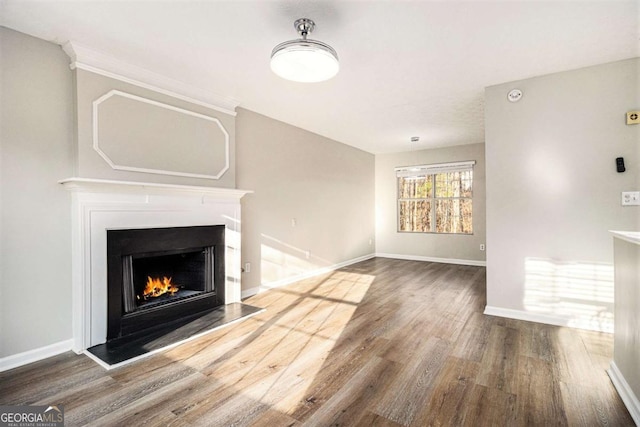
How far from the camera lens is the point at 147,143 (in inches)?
113

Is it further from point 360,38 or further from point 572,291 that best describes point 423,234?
point 360,38

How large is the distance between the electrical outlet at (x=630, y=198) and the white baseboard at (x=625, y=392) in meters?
1.47

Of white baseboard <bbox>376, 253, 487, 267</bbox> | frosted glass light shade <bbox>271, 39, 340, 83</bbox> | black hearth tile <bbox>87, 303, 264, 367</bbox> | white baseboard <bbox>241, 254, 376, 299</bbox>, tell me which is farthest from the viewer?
white baseboard <bbox>376, 253, 487, 267</bbox>

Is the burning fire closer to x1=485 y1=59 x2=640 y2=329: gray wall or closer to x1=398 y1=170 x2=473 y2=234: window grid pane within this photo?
x1=485 y1=59 x2=640 y2=329: gray wall

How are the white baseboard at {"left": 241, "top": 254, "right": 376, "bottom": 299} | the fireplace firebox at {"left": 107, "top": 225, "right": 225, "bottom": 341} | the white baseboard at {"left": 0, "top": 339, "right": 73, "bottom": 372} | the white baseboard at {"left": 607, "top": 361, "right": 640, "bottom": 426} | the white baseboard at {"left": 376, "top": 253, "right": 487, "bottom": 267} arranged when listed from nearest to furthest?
the white baseboard at {"left": 607, "top": 361, "right": 640, "bottom": 426} < the white baseboard at {"left": 0, "top": 339, "right": 73, "bottom": 372} < the fireplace firebox at {"left": 107, "top": 225, "right": 225, "bottom": 341} < the white baseboard at {"left": 241, "top": 254, "right": 376, "bottom": 299} < the white baseboard at {"left": 376, "top": 253, "right": 487, "bottom": 267}

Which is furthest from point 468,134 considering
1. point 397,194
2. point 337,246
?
point 337,246

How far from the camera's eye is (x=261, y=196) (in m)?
4.17

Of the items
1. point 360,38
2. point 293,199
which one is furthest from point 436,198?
point 360,38

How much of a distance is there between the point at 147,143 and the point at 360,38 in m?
2.12

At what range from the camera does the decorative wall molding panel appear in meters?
2.62

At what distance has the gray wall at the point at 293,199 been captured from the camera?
4.02 metres

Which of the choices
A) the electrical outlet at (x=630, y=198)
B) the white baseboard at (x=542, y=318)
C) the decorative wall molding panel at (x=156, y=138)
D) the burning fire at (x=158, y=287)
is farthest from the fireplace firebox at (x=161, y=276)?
the electrical outlet at (x=630, y=198)

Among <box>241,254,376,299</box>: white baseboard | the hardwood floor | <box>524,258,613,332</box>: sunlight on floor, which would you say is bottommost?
the hardwood floor

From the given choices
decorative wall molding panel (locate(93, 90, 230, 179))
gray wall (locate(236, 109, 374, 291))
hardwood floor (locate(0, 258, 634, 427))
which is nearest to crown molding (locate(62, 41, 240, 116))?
decorative wall molding panel (locate(93, 90, 230, 179))
